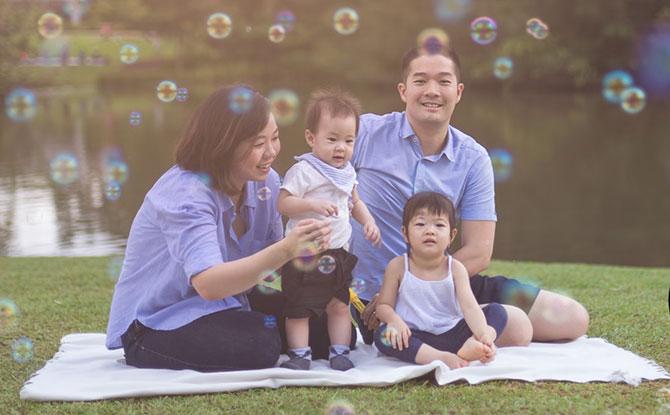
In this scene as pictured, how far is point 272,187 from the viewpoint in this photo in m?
3.89

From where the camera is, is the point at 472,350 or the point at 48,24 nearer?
the point at 472,350

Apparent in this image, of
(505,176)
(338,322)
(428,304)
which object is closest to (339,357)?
(338,322)

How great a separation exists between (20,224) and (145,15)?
1382 inches

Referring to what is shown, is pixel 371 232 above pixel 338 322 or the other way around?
above

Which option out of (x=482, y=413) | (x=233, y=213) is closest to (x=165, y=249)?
(x=233, y=213)

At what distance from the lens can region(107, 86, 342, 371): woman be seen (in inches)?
134

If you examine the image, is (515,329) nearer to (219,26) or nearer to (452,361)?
(452,361)

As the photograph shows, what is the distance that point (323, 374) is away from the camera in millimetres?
3498

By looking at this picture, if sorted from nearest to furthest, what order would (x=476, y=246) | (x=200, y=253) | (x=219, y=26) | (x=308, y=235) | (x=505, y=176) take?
(x=308, y=235)
(x=200, y=253)
(x=476, y=246)
(x=219, y=26)
(x=505, y=176)

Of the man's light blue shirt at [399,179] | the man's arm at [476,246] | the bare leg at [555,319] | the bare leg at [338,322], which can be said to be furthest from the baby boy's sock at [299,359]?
the bare leg at [555,319]

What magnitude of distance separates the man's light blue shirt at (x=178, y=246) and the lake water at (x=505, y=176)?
0.65 m

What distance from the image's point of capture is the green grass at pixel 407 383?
10.5 feet

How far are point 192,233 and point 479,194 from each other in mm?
1550

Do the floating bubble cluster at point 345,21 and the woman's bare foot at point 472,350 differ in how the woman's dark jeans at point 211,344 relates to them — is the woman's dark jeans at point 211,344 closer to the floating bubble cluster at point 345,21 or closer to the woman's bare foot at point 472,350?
the woman's bare foot at point 472,350
